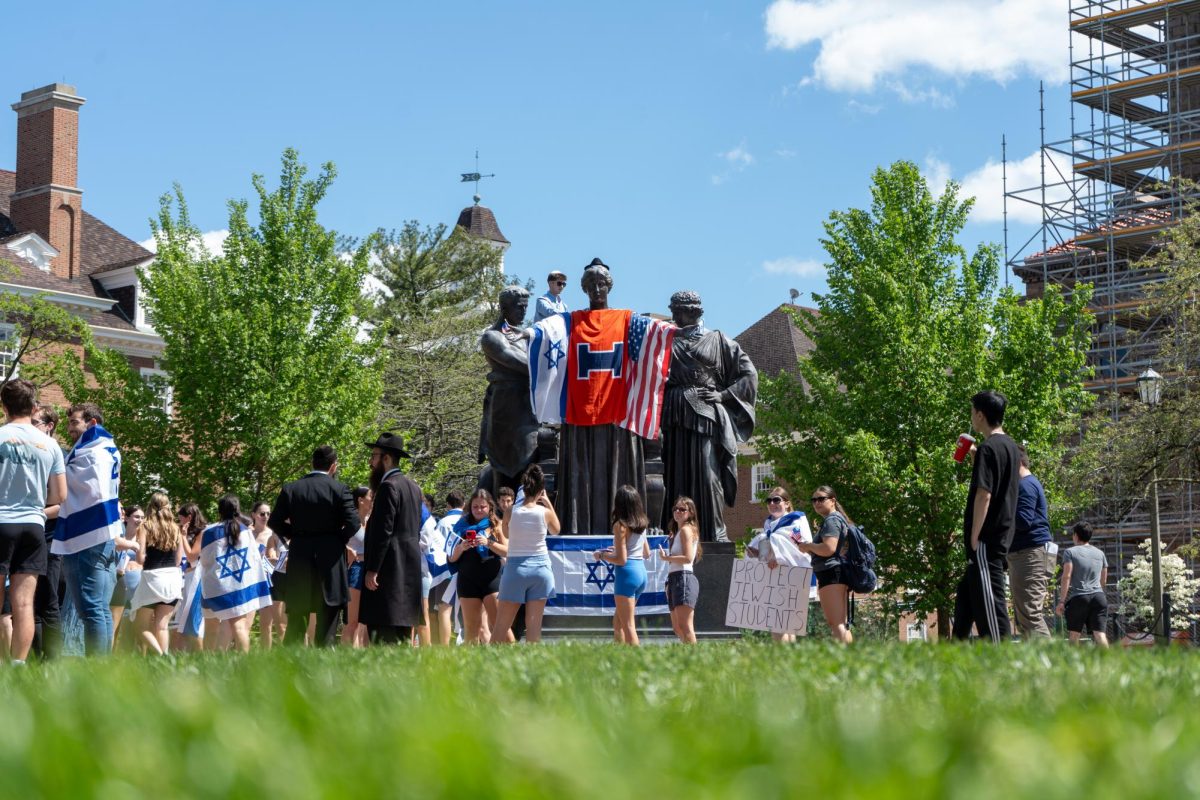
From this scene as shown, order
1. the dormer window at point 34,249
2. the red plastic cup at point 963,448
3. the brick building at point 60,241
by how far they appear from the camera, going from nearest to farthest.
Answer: the red plastic cup at point 963,448
the brick building at point 60,241
the dormer window at point 34,249

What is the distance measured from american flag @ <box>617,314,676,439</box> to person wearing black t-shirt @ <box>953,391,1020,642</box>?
5.71m

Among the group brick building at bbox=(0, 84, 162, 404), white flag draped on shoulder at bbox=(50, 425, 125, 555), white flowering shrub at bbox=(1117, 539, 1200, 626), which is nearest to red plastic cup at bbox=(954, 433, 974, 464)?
white flag draped on shoulder at bbox=(50, 425, 125, 555)

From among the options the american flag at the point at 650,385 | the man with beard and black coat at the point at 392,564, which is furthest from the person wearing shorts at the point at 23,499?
the american flag at the point at 650,385

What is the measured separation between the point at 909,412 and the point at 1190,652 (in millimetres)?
30496

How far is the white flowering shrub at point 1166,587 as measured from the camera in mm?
41344

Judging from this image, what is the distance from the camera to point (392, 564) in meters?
11.6

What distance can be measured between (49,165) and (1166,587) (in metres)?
36.0

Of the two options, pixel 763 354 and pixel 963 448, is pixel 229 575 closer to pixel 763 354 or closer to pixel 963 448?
pixel 963 448

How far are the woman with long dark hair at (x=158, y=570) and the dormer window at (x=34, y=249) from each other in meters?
35.9

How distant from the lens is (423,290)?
6894 cm

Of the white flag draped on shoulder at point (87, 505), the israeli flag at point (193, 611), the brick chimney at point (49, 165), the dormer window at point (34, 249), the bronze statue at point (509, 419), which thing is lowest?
the israeli flag at point (193, 611)

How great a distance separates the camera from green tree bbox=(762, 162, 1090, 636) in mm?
35875

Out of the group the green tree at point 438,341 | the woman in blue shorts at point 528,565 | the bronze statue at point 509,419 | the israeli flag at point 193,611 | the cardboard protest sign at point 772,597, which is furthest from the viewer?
the green tree at point 438,341

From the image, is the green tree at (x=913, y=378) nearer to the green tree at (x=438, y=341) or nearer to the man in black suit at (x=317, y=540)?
the green tree at (x=438, y=341)
